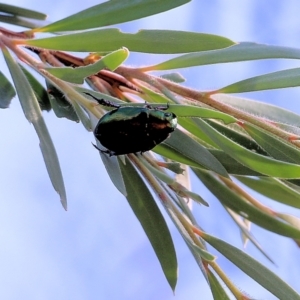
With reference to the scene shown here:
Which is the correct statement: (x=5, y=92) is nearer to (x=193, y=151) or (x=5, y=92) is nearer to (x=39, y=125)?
(x=39, y=125)

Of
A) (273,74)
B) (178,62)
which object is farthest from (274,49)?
(178,62)

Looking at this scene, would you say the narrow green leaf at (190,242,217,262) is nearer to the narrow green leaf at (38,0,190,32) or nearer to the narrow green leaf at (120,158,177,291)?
the narrow green leaf at (120,158,177,291)

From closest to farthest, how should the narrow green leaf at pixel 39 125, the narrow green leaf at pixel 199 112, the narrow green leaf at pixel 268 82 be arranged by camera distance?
the narrow green leaf at pixel 199 112 < the narrow green leaf at pixel 39 125 < the narrow green leaf at pixel 268 82

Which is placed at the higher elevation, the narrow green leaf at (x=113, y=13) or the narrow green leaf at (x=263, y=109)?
the narrow green leaf at (x=113, y=13)

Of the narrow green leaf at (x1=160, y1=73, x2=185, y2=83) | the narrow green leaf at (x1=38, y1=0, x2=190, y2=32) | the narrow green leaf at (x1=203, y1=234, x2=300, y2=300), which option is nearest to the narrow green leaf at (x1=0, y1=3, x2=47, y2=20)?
the narrow green leaf at (x1=38, y1=0, x2=190, y2=32)

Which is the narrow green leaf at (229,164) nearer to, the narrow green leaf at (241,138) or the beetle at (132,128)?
the narrow green leaf at (241,138)

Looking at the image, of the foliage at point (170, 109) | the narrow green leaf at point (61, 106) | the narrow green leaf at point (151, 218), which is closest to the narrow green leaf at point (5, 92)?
the foliage at point (170, 109)

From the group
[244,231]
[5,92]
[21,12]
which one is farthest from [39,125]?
[244,231]
